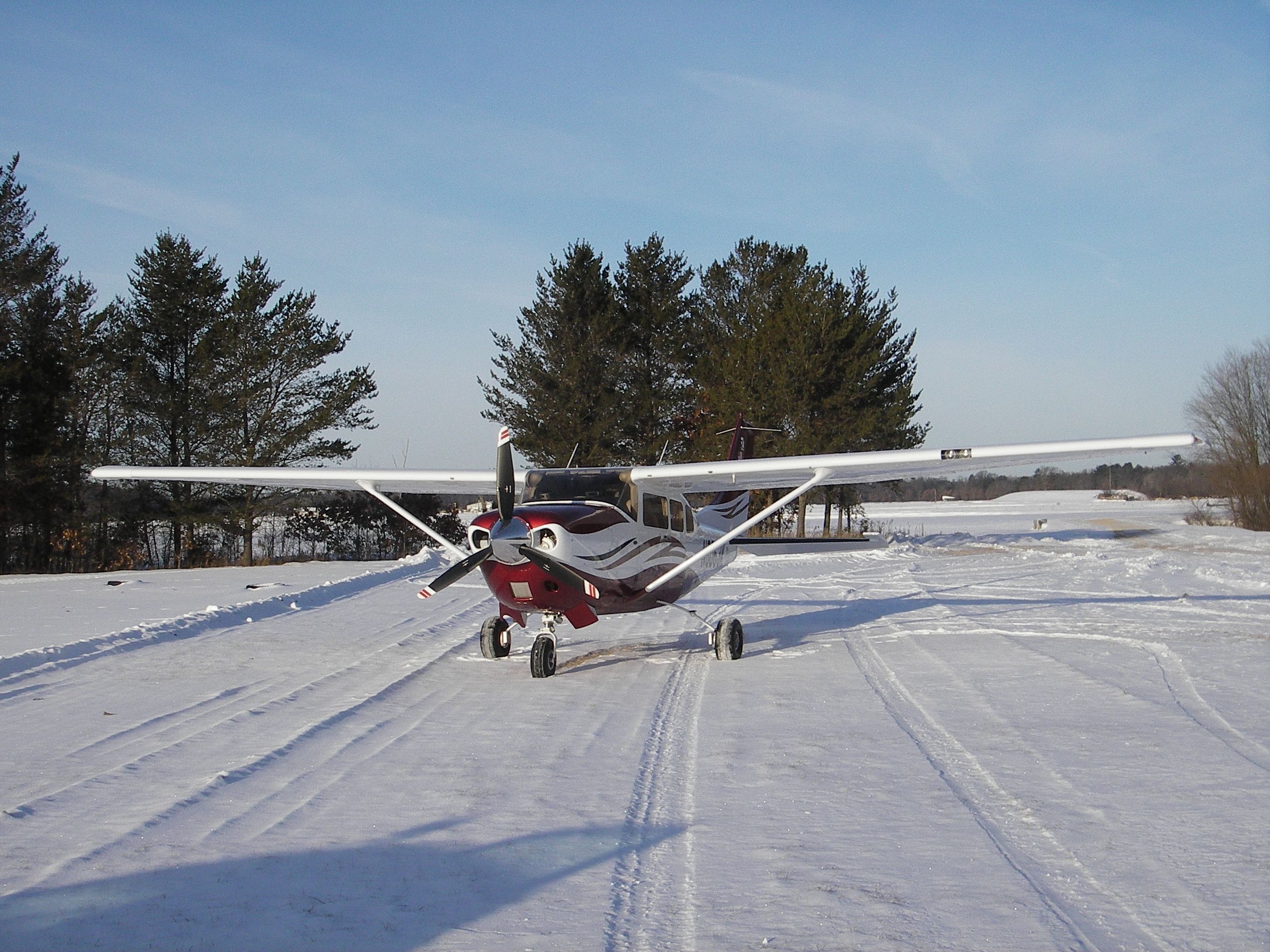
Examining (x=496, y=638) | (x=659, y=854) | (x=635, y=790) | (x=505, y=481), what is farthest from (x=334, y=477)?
(x=659, y=854)

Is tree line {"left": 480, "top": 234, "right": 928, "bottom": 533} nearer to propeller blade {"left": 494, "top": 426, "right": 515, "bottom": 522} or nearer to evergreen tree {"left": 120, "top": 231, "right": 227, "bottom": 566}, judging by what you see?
evergreen tree {"left": 120, "top": 231, "right": 227, "bottom": 566}

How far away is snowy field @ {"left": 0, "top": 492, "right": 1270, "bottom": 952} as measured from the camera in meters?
3.59

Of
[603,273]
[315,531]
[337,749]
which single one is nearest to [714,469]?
[337,749]

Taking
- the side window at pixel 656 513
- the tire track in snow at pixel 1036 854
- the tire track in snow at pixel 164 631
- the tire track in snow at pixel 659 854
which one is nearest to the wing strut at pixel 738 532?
the side window at pixel 656 513

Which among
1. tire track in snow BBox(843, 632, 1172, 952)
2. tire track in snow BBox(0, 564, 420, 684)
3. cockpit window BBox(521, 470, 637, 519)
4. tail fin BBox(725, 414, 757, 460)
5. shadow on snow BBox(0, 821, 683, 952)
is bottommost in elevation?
tire track in snow BBox(843, 632, 1172, 952)

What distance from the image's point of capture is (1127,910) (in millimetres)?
3633

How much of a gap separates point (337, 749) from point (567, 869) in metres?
2.66

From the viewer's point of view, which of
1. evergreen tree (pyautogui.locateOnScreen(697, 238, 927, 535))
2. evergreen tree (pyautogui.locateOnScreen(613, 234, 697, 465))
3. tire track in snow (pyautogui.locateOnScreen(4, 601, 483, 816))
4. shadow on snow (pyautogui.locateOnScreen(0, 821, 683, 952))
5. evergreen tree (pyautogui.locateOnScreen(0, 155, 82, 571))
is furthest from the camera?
evergreen tree (pyautogui.locateOnScreen(613, 234, 697, 465))

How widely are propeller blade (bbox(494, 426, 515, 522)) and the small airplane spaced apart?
0.01 meters

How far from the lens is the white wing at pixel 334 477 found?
12.3 m

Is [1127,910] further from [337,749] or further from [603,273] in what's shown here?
[603,273]

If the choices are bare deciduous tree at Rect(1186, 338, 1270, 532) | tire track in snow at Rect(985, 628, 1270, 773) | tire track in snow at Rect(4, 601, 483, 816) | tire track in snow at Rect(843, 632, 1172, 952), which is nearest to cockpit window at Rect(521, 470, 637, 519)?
tire track in snow at Rect(4, 601, 483, 816)

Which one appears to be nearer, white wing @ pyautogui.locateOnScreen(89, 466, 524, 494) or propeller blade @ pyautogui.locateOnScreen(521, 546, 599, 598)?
propeller blade @ pyautogui.locateOnScreen(521, 546, 599, 598)

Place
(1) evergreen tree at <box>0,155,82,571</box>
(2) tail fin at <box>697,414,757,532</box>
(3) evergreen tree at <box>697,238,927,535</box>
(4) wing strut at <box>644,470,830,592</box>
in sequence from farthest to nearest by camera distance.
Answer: (3) evergreen tree at <box>697,238,927,535</box>, (1) evergreen tree at <box>0,155,82,571</box>, (2) tail fin at <box>697,414,757,532</box>, (4) wing strut at <box>644,470,830,592</box>
